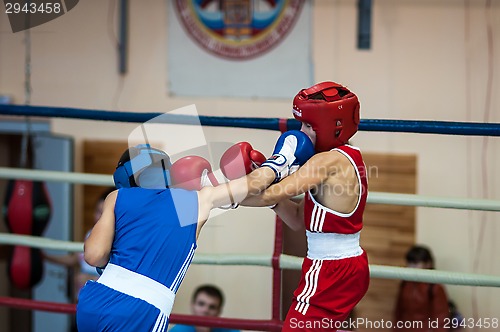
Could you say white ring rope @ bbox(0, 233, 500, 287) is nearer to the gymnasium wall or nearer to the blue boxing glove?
the blue boxing glove

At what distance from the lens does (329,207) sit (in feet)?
6.15

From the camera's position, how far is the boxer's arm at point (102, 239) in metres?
1.76

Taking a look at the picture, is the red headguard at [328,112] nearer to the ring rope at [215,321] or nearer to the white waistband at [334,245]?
the white waistband at [334,245]

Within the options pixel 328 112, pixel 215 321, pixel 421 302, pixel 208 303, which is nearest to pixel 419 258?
pixel 421 302

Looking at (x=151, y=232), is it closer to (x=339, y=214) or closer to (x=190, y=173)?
(x=190, y=173)

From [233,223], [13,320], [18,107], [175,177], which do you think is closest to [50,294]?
[13,320]

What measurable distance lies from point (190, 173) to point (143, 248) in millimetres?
218

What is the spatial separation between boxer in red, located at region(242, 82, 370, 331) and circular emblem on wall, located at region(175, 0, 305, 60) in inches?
90.7

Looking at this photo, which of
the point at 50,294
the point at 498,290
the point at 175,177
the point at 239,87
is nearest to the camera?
the point at 175,177

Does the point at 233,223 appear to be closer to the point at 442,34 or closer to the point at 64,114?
the point at 442,34

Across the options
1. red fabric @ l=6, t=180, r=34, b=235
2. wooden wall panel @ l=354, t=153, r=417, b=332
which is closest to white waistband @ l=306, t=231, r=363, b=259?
red fabric @ l=6, t=180, r=34, b=235

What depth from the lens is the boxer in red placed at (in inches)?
72.5

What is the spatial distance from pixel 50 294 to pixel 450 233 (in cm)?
244

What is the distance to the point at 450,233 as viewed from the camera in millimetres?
4016
